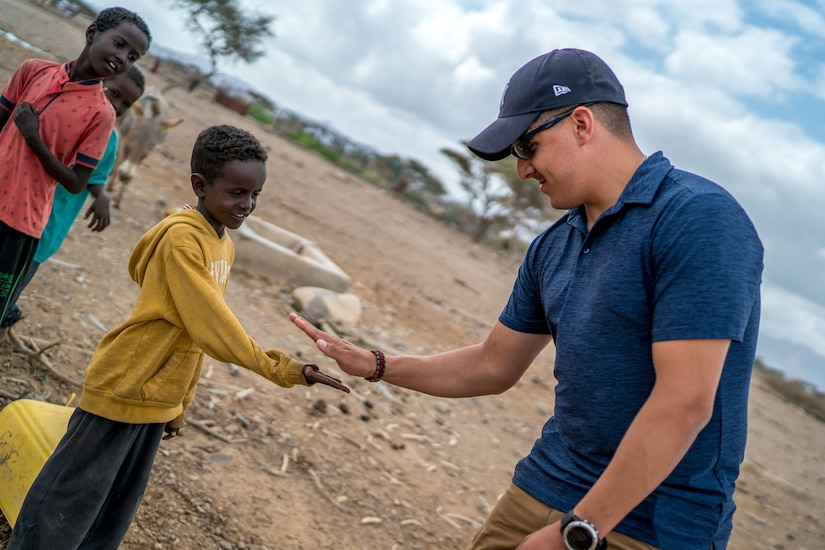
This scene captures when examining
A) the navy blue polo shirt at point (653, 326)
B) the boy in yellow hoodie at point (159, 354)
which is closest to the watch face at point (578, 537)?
the navy blue polo shirt at point (653, 326)

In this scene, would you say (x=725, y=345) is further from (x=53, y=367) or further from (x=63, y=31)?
(x=63, y=31)

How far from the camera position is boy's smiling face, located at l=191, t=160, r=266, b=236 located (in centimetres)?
241

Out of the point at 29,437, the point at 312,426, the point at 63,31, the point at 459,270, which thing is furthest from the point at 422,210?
the point at 29,437

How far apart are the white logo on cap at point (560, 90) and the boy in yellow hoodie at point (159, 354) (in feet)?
3.56

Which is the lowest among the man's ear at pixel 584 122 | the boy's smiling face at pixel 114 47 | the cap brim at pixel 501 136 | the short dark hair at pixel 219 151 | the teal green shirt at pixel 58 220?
the teal green shirt at pixel 58 220

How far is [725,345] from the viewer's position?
161 centimetres

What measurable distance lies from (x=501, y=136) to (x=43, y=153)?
215cm

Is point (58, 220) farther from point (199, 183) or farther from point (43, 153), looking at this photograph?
point (199, 183)

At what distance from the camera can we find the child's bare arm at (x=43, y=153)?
3.02 metres

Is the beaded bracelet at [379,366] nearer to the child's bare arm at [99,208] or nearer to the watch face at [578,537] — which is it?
the watch face at [578,537]

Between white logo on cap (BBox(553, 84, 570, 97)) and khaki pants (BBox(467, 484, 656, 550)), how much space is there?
1188 millimetres

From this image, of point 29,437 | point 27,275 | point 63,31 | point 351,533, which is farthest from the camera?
point 63,31

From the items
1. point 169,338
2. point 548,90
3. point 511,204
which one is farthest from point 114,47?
point 511,204

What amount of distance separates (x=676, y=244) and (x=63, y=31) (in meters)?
22.4
